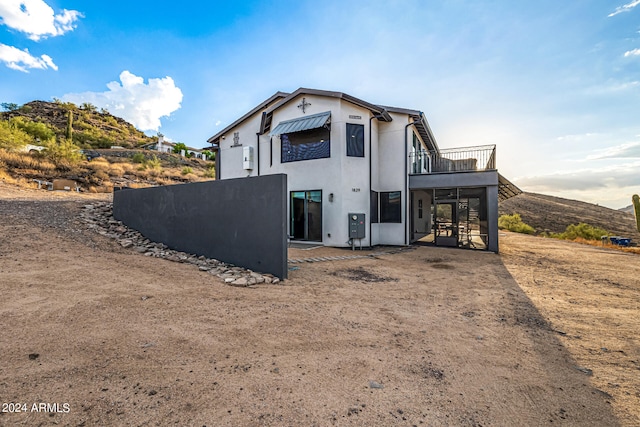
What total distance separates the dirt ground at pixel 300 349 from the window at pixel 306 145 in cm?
667

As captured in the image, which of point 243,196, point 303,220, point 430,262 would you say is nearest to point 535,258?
point 430,262

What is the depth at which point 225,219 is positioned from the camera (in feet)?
23.2

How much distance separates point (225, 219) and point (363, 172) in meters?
6.50

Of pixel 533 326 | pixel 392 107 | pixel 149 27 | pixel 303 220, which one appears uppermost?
pixel 149 27

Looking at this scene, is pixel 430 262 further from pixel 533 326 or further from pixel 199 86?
pixel 199 86

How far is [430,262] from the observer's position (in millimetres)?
8773

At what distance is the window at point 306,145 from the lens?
11328 mm

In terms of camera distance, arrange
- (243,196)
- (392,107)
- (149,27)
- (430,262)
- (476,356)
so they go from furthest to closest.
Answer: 1. (149,27)
2. (392,107)
3. (430,262)
4. (243,196)
5. (476,356)

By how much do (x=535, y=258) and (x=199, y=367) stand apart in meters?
11.3

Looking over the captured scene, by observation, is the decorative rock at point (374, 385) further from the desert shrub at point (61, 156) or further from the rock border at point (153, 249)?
the desert shrub at point (61, 156)

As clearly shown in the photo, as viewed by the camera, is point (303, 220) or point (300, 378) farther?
point (303, 220)

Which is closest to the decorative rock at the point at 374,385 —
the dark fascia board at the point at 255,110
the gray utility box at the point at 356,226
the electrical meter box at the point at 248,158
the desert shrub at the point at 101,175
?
the gray utility box at the point at 356,226

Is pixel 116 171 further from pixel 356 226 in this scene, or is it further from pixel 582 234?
pixel 582 234

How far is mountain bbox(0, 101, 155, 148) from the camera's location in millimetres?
44188
